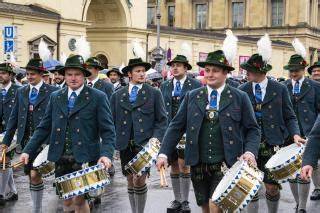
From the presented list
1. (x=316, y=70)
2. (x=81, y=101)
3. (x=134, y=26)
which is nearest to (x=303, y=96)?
(x=316, y=70)

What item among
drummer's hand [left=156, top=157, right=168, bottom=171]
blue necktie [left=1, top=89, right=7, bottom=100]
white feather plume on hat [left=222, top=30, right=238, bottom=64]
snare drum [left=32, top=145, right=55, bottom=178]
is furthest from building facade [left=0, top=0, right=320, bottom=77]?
drummer's hand [left=156, top=157, right=168, bottom=171]

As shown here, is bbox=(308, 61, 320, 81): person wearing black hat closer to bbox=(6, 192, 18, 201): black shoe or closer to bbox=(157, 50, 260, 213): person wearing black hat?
bbox=(157, 50, 260, 213): person wearing black hat

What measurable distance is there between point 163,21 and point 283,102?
6617cm

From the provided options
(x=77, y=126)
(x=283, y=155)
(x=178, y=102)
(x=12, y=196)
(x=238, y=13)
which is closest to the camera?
(x=77, y=126)

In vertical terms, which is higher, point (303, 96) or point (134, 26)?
point (134, 26)

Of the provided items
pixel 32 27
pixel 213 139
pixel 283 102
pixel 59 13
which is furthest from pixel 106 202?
pixel 59 13

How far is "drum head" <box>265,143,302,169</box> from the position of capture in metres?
7.69

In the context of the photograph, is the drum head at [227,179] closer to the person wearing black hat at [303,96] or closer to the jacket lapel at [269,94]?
the jacket lapel at [269,94]

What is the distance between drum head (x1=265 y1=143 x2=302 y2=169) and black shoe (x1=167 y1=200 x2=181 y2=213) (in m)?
2.22

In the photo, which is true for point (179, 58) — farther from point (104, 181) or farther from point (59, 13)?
point (59, 13)

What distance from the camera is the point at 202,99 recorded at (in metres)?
6.91

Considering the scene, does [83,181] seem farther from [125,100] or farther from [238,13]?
[238,13]

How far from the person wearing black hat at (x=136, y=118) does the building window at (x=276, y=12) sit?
6002 cm

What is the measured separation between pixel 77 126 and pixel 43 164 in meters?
0.89
